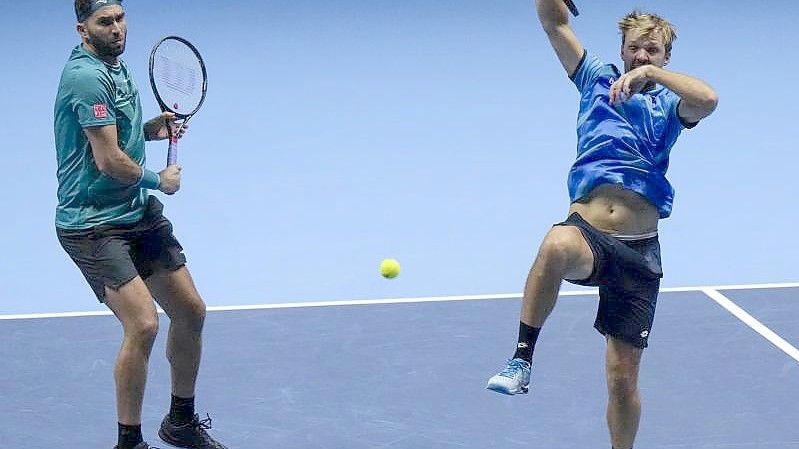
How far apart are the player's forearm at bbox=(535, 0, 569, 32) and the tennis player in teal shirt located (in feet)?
5.99

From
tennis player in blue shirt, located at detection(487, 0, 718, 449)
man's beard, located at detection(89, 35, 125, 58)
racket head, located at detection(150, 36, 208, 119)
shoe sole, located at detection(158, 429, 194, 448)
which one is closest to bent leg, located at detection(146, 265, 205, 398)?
shoe sole, located at detection(158, 429, 194, 448)

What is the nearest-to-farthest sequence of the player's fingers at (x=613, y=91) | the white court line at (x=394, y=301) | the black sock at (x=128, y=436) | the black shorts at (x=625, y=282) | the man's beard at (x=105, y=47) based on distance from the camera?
the player's fingers at (x=613, y=91) < the black shorts at (x=625, y=282) < the man's beard at (x=105, y=47) < the black sock at (x=128, y=436) < the white court line at (x=394, y=301)

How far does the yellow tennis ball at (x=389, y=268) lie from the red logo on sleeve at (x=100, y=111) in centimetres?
266

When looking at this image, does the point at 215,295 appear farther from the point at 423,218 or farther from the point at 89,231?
the point at 89,231

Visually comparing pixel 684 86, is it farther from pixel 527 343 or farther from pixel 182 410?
pixel 182 410

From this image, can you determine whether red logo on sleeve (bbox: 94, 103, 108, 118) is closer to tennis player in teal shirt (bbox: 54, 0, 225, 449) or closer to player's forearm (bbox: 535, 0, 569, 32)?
tennis player in teal shirt (bbox: 54, 0, 225, 449)

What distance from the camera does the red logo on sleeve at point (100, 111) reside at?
21.3 feet

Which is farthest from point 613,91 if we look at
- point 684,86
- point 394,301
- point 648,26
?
point 394,301

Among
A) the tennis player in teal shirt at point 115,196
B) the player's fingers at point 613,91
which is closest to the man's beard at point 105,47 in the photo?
the tennis player in teal shirt at point 115,196

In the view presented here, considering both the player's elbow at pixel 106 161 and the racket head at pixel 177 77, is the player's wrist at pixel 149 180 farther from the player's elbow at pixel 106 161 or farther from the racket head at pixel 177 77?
the racket head at pixel 177 77

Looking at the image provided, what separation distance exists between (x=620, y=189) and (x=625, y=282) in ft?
1.35

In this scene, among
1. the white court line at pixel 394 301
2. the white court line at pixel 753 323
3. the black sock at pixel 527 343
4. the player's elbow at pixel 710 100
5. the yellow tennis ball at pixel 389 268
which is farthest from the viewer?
the white court line at pixel 394 301

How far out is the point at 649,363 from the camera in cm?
821

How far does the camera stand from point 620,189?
6.52 metres
